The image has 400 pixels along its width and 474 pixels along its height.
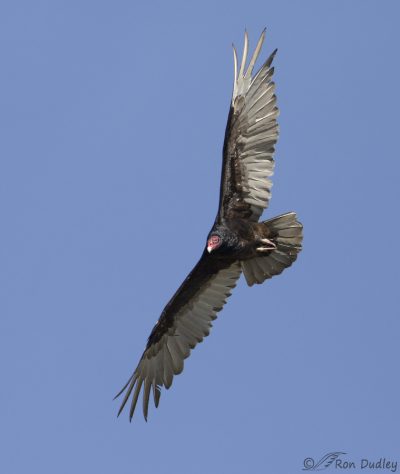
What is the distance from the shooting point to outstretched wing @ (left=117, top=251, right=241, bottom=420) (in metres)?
12.3

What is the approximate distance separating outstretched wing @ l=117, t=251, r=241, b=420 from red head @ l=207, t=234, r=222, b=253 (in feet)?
3.07

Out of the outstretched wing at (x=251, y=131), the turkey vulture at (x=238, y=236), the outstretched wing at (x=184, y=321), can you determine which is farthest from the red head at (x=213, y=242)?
the outstretched wing at (x=184, y=321)

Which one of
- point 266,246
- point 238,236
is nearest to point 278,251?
point 266,246

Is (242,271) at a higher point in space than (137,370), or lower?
higher

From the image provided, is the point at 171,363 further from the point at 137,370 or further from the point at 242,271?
the point at 242,271

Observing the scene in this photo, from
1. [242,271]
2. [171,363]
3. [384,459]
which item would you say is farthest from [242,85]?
[384,459]

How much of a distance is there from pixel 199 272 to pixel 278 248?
1.07 m

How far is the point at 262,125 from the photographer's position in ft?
37.1

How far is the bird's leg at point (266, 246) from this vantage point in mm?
11664

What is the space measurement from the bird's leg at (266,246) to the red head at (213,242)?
0.57 meters

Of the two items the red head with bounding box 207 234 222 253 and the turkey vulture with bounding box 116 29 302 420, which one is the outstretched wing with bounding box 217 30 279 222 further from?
the red head with bounding box 207 234 222 253

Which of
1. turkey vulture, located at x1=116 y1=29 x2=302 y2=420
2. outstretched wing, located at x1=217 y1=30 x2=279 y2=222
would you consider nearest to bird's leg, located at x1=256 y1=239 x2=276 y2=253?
turkey vulture, located at x1=116 y1=29 x2=302 y2=420

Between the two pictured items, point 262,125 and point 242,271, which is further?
point 242,271

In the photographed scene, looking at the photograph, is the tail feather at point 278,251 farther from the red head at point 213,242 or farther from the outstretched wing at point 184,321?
the red head at point 213,242
